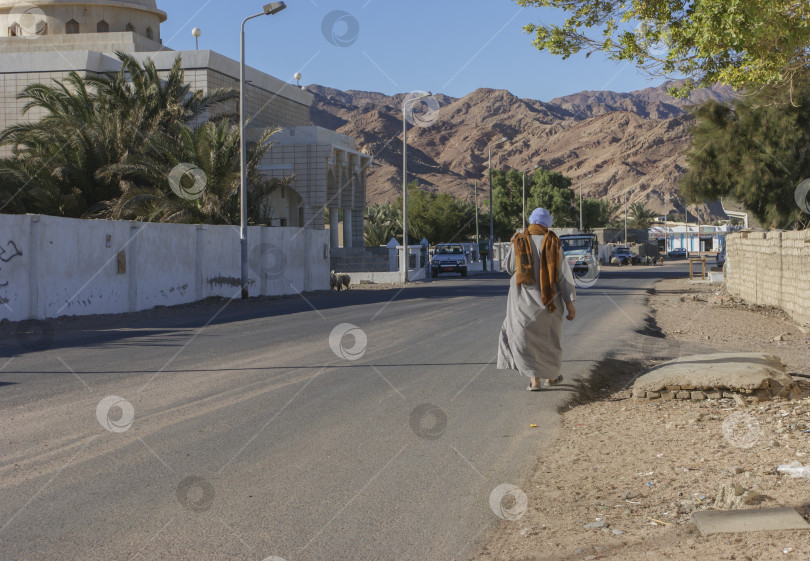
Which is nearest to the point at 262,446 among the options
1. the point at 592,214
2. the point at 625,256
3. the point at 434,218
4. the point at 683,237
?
the point at 625,256

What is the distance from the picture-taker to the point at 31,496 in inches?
200

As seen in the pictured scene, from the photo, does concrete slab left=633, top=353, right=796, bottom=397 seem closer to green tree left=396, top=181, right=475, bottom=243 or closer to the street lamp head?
the street lamp head

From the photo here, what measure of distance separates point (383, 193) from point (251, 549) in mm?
151102

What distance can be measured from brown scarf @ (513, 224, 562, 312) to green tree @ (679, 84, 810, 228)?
23383 mm

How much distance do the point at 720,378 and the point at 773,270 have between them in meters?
13.6

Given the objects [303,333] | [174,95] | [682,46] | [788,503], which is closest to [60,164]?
[174,95]

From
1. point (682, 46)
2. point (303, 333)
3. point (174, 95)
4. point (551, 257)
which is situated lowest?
point (303, 333)

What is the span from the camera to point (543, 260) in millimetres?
8641

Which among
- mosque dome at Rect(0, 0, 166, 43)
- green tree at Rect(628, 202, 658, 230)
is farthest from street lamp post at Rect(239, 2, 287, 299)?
green tree at Rect(628, 202, 658, 230)

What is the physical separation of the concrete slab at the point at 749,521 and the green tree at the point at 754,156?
27.4 meters

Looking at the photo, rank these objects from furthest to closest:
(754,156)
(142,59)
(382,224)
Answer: (382,224) < (142,59) < (754,156)

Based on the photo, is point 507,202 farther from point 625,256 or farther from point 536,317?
point 536,317

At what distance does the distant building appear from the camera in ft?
139

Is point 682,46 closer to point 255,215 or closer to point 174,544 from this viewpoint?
point 174,544
